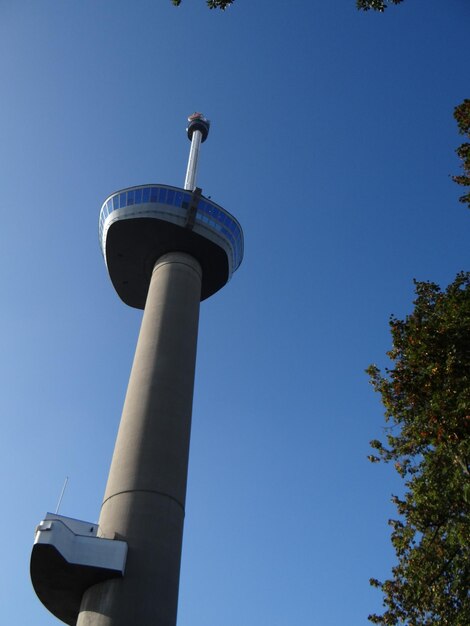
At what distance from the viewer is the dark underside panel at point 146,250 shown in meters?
46.1

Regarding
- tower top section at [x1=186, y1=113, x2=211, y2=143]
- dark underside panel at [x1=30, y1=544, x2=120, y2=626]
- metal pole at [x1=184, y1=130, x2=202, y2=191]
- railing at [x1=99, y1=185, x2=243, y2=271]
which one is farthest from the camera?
tower top section at [x1=186, y1=113, x2=211, y2=143]

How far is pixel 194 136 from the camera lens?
6122 centimetres

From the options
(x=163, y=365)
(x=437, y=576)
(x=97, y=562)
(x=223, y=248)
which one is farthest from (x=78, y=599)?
(x=223, y=248)

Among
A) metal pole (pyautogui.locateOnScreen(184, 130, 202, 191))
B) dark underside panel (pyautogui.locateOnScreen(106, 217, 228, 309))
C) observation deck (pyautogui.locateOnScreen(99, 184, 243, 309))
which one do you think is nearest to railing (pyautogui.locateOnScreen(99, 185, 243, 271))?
observation deck (pyautogui.locateOnScreen(99, 184, 243, 309))

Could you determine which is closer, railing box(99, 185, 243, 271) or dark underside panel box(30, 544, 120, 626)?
dark underside panel box(30, 544, 120, 626)

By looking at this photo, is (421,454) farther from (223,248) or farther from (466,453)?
(223,248)

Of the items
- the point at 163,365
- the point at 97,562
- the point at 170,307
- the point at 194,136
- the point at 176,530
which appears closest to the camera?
the point at 97,562

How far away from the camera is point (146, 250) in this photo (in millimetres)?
46938

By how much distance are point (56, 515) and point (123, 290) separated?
21505mm

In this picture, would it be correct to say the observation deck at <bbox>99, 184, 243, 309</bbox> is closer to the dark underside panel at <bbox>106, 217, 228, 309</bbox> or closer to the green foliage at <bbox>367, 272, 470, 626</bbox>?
the dark underside panel at <bbox>106, 217, 228, 309</bbox>

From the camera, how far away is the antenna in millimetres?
55719

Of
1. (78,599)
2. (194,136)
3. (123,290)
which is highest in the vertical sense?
(194,136)

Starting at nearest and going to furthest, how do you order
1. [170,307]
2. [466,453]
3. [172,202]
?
[466,453] → [170,307] → [172,202]

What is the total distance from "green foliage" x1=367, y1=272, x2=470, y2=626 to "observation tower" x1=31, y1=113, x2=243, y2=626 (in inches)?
431
